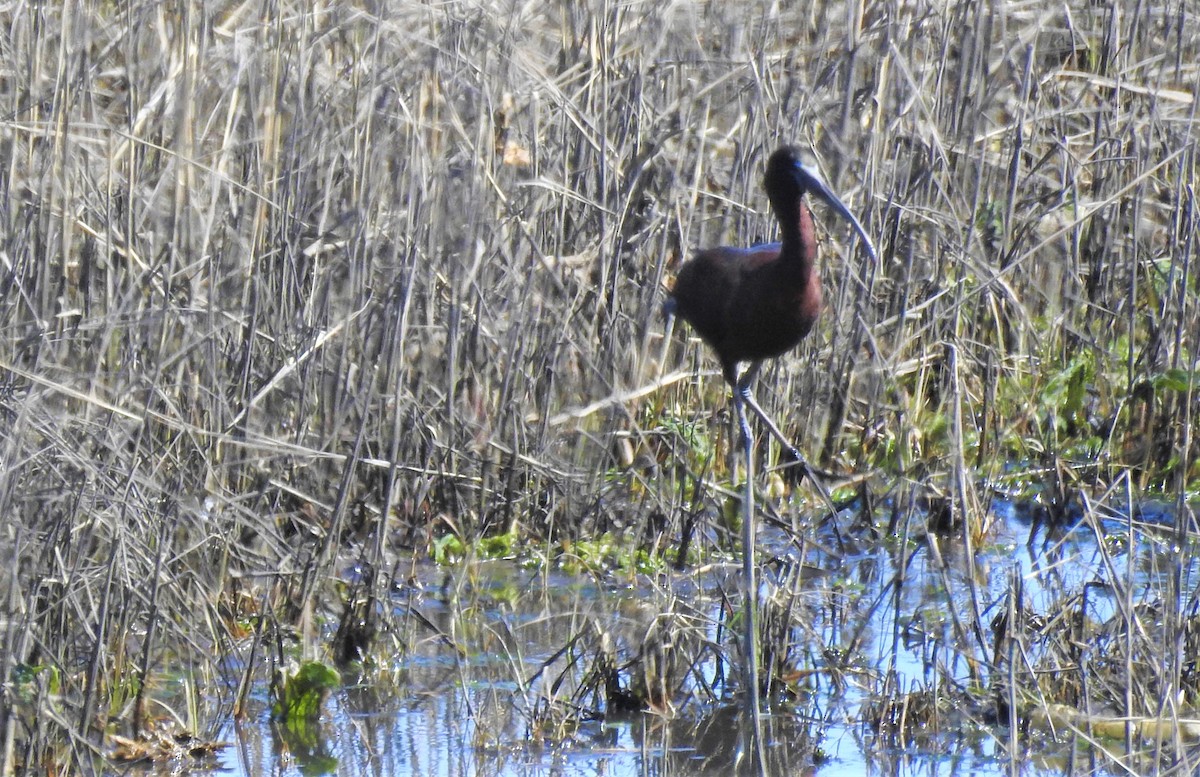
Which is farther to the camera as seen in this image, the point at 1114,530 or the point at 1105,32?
the point at 1105,32

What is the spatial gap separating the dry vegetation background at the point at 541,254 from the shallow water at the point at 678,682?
269 mm

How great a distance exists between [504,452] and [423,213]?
1.01 meters

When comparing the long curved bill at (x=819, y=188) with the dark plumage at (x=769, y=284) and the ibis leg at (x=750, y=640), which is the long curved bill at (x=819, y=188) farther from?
the ibis leg at (x=750, y=640)

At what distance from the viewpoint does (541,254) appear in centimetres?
492

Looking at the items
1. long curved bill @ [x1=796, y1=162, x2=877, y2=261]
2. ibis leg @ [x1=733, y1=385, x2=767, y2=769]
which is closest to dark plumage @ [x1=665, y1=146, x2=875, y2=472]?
long curved bill @ [x1=796, y1=162, x2=877, y2=261]

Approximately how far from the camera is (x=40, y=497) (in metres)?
3.37

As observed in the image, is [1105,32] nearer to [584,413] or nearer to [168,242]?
[584,413]

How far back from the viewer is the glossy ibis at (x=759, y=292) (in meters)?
3.98

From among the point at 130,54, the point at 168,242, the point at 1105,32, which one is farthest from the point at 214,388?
the point at 1105,32

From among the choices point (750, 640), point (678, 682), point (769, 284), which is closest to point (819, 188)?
point (769, 284)

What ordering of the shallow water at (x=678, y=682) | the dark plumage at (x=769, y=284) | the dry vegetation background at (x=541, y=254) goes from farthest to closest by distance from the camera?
the dry vegetation background at (x=541, y=254)
the dark plumage at (x=769, y=284)
the shallow water at (x=678, y=682)

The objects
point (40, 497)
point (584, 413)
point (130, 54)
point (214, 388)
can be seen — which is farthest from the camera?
point (584, 413)

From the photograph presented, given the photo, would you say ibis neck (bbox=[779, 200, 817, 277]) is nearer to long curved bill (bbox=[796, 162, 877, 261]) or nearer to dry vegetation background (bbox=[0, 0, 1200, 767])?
long curved bill (bbox=[796, 162, 877, 261])

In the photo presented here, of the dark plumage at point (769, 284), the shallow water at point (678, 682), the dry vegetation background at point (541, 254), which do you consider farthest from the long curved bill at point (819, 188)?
the shallow water at point (678, 682)
